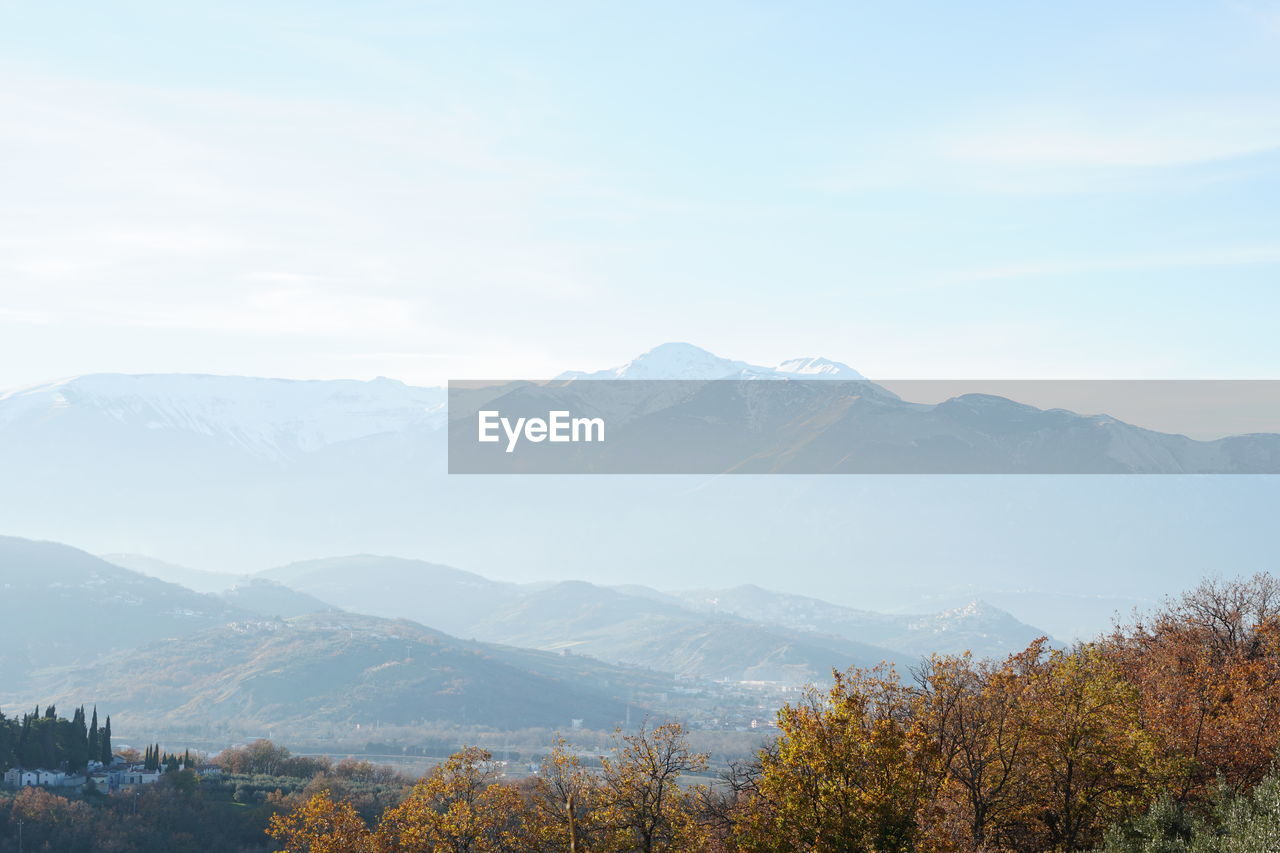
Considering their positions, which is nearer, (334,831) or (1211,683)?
(334,831)

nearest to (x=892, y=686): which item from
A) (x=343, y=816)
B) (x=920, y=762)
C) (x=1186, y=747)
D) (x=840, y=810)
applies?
(x=920, y=762)

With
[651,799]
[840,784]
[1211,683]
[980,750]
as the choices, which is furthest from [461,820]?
[1211,683]

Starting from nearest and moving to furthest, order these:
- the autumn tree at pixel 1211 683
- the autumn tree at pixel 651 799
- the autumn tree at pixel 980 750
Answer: the autumn tree at pixel 980 750, the autumn tree at pixel 651 799, the autumn tree at pixel 1211 683

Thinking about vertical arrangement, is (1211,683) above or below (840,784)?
above

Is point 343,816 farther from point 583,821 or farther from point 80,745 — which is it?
point 80,745

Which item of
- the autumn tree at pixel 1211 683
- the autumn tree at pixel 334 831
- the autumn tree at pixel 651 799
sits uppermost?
the autumn tree at pixel 1211 683

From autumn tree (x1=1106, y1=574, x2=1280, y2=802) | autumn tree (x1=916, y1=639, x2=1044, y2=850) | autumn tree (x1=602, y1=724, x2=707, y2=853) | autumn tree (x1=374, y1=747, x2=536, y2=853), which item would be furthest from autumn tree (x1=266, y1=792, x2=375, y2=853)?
autumn tree (x1=1106, y1=574, x2=1280, y2=802)

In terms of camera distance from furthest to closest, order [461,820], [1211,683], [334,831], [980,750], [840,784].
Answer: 1. [1211,683]
2. [334,831]
3. [461,820]
4. [980,750]
5. [840,784]

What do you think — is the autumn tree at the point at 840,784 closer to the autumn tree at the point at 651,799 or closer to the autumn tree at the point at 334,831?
the autumn tree at the point at 651,799

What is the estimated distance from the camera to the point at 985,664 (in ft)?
234

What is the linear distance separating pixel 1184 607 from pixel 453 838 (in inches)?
2638

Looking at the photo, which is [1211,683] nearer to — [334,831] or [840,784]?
[840,784]

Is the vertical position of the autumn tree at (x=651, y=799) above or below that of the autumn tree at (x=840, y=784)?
below

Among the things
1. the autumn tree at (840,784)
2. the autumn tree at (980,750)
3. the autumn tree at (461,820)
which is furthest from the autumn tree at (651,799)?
the autumn tree at (980,750)
